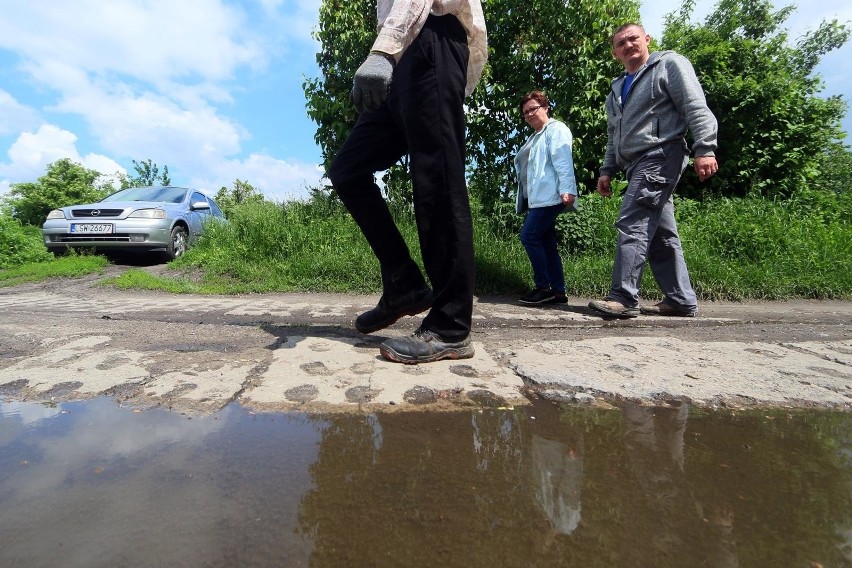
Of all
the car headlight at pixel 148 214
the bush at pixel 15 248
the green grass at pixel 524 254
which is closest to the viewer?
the green grass at pixel 524 254

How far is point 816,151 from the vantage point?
6.93 m

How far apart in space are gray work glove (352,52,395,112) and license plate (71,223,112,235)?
6.32 meters

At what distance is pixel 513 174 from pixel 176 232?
5.08m

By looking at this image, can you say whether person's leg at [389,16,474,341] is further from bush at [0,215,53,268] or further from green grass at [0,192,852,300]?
bush at [0,215,53,268]

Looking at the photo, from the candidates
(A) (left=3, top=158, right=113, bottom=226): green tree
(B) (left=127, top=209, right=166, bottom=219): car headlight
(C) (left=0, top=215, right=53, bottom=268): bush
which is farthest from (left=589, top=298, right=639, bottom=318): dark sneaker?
(A) (left=3, top=158, right=113, bottom=226): green tree

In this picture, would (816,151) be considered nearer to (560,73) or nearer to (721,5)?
(560,73)

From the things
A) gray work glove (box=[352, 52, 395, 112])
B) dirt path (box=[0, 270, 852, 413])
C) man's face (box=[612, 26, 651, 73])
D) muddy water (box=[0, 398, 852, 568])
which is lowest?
muddy water (box=[0, 398, 852, 568])

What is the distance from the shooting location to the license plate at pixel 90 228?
6.62m

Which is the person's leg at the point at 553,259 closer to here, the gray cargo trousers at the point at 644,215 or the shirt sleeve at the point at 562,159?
the shirt sleeve at the point at 562,159

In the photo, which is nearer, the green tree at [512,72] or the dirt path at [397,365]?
the dirt path at [397,365]

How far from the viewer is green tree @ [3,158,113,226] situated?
25.6 meters

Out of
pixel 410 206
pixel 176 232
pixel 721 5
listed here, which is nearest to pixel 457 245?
pixel 410 206

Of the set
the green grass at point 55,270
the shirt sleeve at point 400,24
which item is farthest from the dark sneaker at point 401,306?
the green grass at point 55,270

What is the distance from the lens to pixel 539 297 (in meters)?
3.95
